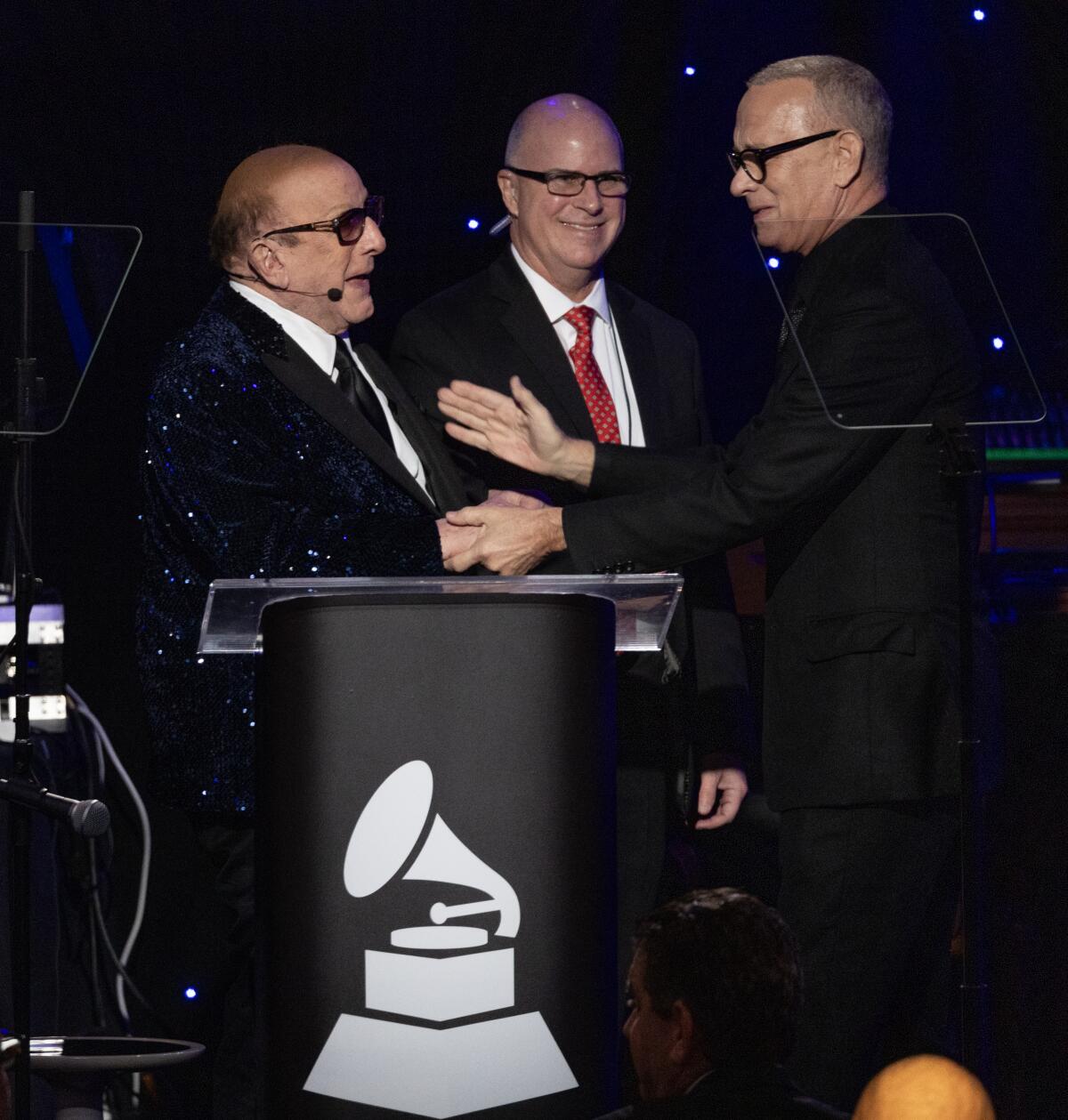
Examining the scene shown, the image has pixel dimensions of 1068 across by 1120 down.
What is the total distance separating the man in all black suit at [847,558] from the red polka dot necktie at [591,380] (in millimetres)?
310

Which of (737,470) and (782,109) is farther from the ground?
(782,109)

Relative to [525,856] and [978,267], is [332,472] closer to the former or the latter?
[525,856]

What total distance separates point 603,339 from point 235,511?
1.14 metres

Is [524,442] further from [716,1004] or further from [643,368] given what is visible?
[716,1004]

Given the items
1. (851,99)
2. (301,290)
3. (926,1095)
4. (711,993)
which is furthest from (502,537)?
(926,1095)

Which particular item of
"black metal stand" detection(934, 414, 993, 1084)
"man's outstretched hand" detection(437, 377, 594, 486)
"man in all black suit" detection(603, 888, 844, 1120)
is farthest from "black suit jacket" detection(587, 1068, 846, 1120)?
"man's outstretched hand" detection(437, 377, 594, 486)

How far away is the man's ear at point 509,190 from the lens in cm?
363

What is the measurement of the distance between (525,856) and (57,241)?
124 cm

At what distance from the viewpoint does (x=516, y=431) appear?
3.16 m

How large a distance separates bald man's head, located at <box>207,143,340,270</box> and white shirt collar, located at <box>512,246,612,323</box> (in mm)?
558

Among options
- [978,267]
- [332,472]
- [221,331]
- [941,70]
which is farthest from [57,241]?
[941,70]

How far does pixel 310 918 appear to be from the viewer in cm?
213

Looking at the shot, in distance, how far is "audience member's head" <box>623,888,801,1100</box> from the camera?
6.28 feet

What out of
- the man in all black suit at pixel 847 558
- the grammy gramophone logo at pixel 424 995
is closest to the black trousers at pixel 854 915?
the man in all black suit at pixel 847 558
